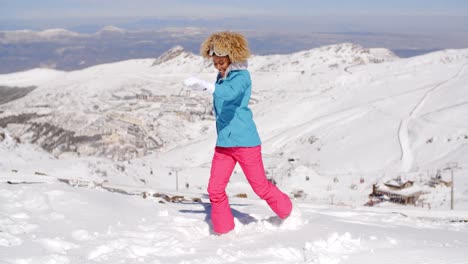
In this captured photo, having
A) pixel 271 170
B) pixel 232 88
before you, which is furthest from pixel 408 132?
pixel 232 88

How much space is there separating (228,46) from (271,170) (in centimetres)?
1488

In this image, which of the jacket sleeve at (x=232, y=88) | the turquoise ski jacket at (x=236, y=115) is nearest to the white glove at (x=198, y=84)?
the jacket sleeve at (x=232, y=88)

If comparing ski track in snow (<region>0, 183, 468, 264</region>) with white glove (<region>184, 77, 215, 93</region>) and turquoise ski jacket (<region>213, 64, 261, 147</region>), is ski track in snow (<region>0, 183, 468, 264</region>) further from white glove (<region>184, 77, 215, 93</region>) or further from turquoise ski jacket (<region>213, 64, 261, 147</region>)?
white glove (<region>184, 77, 215, 93</region>)

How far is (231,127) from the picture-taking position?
512cm

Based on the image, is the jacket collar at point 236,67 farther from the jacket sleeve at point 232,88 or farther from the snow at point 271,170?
the snow at point 271,170

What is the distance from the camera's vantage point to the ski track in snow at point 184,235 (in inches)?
169

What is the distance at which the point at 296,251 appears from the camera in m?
4.43

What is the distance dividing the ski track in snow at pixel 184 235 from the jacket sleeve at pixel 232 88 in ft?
4.38

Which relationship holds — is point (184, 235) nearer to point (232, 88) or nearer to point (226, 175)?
point (226, 175)

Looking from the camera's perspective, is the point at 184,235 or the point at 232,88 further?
the point at 184,235

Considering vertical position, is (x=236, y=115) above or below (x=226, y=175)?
above

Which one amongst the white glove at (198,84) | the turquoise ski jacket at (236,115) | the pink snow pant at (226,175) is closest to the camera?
the white glove at (198,84)

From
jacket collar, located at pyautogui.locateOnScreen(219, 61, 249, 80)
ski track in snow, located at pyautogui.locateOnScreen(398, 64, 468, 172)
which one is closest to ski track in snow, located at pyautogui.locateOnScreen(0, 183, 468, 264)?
jacket collar, located at pyautogui.locateOnScreen(219, 61, 249, 80)

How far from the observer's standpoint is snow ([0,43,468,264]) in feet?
15.1
